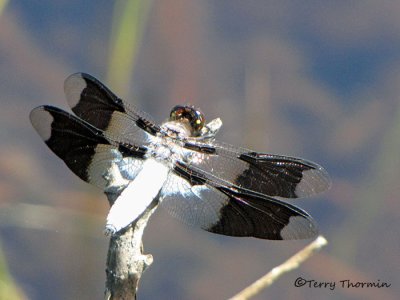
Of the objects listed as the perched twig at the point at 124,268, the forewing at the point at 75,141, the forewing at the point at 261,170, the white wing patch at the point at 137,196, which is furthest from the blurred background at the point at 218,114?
the perched twig at the point at 124,268

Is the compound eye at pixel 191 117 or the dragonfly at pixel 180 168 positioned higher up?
the compound eye at pixel 191 117

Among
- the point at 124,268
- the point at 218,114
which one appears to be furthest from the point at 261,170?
the point at 218,114

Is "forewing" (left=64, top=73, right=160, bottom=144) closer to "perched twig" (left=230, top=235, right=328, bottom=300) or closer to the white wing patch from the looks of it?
the white wing patch

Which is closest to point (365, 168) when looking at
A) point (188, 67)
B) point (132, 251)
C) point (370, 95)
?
point (370, 95)

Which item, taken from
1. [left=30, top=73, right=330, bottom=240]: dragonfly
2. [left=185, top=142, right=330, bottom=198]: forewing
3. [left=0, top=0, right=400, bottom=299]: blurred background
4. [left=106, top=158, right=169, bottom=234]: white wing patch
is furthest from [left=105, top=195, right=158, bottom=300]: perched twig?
[left=0, top=0, right=400, bottom=299]: blurred background

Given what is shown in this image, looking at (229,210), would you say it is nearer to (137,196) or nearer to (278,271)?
(137,196)

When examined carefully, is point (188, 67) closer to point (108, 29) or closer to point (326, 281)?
point (108, 29)

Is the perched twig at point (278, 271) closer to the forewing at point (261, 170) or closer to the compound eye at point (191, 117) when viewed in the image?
the forewing at point (261, 170)

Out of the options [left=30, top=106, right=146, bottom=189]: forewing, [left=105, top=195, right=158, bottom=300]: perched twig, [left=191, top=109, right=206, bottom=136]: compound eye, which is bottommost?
[left=105, top=195, right=158, bottom=300]: perched twig
